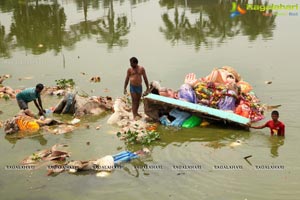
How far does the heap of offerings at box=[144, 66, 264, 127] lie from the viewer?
26.6ft

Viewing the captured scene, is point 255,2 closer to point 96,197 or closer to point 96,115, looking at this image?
point 96,115

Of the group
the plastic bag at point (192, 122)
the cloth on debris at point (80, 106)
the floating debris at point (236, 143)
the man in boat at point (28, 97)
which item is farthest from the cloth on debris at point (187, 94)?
the man in boat at point (28, 97)

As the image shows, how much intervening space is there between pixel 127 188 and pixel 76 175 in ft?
3.05

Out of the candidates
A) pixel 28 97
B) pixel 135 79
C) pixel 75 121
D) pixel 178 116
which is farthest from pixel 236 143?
pixel 28 97

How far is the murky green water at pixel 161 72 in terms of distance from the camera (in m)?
6.01

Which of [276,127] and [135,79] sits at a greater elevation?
[135,79]

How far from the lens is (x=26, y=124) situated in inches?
326

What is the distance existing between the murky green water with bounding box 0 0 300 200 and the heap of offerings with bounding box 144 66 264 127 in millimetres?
337

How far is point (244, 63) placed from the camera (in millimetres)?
12086

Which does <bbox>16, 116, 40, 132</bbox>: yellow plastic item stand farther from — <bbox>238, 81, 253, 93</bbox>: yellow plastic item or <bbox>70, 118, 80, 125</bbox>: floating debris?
<bbox>238, 81, 253, 93</bbox>: yellow plastic item

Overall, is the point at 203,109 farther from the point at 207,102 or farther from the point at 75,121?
the point at 75,121

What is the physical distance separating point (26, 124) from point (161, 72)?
460cm

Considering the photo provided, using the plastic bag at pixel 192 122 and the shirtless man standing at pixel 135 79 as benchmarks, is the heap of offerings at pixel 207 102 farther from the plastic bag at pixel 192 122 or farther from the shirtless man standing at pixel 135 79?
the shirtless man standing at pixel 135 79

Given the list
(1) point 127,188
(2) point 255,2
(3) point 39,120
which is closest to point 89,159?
(1) point 127,188
